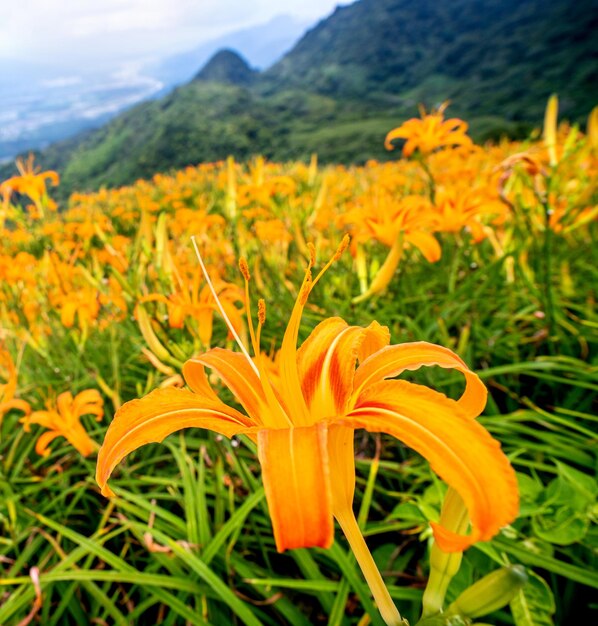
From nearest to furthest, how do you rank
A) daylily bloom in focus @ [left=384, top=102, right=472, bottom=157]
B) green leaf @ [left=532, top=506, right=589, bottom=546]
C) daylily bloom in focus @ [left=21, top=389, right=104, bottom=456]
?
green leaf @ [left=532, top=506, right=589, bottom=546], daylily bloom in focus @ [left=21, top=389, right=104, bottom=456], daylily bloom in focus @ [left=384, top=102, right=472, bottom=157]

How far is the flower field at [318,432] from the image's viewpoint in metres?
0.52

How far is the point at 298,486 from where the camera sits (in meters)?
0.41

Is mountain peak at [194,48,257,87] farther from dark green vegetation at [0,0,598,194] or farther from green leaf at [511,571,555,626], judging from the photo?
green leaf at [511,571,555,626]

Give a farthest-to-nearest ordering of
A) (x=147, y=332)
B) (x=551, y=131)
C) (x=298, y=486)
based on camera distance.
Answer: (x=551, y=131) < (x=147, y=332) < (x=298, y=486)

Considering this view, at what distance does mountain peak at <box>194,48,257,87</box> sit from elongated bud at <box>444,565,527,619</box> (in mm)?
111429

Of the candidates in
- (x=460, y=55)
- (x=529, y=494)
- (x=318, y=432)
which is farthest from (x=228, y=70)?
(x=318, y=432)

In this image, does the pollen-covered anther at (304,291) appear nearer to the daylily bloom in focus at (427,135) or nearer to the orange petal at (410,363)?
the orange petal at (410,363)

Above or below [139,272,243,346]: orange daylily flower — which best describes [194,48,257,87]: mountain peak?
above

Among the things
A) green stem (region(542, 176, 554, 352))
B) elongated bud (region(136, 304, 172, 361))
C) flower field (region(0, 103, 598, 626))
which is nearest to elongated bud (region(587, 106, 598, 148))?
flower field (region(0, 103, 598, 626))

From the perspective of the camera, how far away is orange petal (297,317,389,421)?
0.61m

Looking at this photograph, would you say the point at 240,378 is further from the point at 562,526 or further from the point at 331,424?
the point at 562,526

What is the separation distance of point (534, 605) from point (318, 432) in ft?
2.24

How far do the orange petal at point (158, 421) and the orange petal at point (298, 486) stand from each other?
0.36ft

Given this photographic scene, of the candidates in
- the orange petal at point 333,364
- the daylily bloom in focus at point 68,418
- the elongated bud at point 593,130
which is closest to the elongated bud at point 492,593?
the orange petal at point 333,364
